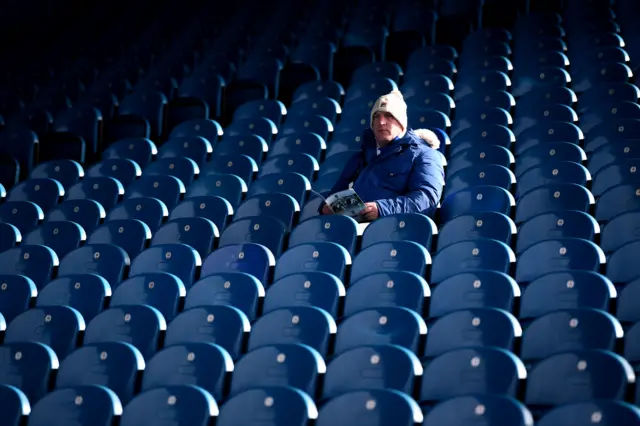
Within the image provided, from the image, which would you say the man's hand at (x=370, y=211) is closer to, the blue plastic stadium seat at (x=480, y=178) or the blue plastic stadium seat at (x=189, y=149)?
the blue plastic stadium seat at (x=480, y=178)

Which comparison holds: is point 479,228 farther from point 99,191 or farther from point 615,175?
point 99,191

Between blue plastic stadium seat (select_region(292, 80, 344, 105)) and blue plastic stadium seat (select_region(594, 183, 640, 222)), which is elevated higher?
blue plastic stadium seat (select_region(292, 80, 344, 105))

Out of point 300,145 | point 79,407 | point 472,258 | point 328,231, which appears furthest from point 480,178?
point 79,407

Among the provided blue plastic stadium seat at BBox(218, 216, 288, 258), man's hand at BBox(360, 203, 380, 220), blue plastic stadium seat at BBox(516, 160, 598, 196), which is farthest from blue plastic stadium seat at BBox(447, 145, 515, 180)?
blue plastic stadium seat at BBox(218, 216, 288, 258)

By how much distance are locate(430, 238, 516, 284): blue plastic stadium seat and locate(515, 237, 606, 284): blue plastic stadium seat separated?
0.06 m

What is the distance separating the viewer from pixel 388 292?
416 cm

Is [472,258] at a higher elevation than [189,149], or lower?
lower

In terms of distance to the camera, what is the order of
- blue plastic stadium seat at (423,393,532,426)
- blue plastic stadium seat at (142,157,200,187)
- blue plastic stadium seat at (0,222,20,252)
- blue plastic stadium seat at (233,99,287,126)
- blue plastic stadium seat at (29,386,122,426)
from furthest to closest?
blue plastic stadium seat at (233,99,287,126) → blue plastic stadium seat at (142,157,200,187) → blue plastic stadium seat at (0,222,20,252) → blue plastic stadium seat at (29,386,122,426) → blue plastic stadium seat at (423,393,532,426)

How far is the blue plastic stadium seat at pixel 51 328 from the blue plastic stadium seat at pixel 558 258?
1.82 metres

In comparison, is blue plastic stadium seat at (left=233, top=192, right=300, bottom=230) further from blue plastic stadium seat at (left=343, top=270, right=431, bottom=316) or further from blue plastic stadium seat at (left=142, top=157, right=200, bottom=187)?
blue plastic stadium seat at (left=343, top=270, right=431, bottom=316)

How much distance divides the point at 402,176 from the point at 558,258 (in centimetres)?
107

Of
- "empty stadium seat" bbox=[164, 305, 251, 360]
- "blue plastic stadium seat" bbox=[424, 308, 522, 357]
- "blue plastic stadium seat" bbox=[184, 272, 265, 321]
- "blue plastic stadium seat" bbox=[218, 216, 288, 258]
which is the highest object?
"blue plastic stadium seat" bbox=[218, 216, 288, 258]

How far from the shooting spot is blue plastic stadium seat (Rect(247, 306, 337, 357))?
3.90 meters

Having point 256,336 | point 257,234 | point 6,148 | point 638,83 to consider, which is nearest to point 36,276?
point 257,234
